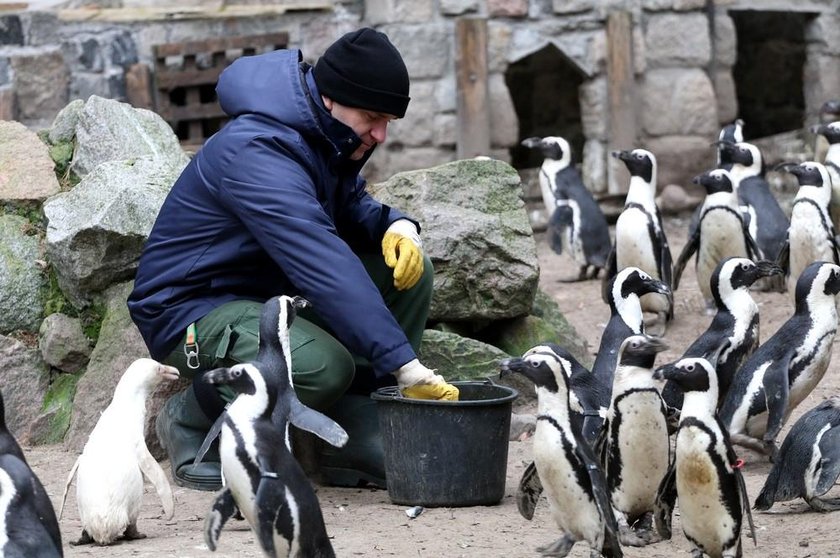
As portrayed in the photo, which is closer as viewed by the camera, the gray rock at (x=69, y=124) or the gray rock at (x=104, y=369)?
the gray rock at (x=104, y=369)

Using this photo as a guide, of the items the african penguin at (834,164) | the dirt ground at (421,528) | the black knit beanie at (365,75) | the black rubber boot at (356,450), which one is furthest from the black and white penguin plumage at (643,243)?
the black knit beanie at (365,75)

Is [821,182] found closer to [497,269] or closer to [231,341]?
[497,269]

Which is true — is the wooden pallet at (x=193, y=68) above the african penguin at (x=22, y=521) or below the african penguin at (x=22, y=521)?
above

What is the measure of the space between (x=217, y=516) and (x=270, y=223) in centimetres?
113

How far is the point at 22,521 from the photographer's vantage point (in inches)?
137

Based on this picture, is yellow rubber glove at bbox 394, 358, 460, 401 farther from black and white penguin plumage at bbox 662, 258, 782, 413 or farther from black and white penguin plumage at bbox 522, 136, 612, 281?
black and white penguin plumage at bbox 522, 136, 612, 281

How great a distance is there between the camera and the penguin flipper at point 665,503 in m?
4.12

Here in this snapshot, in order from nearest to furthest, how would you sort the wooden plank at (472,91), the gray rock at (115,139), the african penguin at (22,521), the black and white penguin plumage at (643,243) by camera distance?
the african penguin at (22,521), the gray rock at (115,139), the black and white penguin plumage at (643,243), the wooden plank at (472,91)

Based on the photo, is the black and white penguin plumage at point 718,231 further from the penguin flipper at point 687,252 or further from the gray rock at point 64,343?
the gray rock at point 64,343

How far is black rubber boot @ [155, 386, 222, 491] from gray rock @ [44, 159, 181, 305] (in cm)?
80

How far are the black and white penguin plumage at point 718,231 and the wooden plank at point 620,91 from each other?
2320 mm

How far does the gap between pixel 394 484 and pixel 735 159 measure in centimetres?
477

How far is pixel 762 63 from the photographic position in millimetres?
13055

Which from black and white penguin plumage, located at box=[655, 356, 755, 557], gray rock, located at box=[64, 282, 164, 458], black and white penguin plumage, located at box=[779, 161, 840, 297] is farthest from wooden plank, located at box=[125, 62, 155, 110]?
black and white penguin plumage, located at box=[655, 356, 755, 557]
